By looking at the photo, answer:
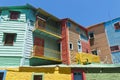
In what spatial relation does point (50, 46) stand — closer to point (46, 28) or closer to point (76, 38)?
point (46, 28)

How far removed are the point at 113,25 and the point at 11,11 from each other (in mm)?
16862

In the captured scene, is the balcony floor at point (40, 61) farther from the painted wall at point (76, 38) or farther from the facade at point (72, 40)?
the painted wall at point (76, 38)

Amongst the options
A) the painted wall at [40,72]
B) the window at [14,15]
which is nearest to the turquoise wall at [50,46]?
the window at [14,15]

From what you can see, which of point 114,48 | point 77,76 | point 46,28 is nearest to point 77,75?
point 77,76

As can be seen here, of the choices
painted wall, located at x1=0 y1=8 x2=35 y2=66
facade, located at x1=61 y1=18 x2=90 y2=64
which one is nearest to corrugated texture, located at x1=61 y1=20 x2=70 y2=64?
facade, located at x1=61 y1=18 x2=90 y2=64

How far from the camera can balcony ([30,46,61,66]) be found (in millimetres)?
18384

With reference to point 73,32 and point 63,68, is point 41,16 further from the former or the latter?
point 63,68

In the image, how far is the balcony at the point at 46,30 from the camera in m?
19.8

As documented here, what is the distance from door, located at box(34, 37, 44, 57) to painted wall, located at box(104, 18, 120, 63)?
12.0 m

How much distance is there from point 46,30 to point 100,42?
35.4 ft

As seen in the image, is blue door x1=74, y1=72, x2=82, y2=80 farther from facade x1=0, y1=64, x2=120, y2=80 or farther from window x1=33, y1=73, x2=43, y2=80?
window x1=33, y1=73, x2=43, y2=80

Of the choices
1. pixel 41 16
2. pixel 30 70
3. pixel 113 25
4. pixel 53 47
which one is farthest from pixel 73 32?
pixel 30 70

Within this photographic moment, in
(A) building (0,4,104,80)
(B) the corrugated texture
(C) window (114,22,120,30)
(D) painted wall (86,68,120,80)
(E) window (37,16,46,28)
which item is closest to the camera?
(A) building (0,4,104,80)

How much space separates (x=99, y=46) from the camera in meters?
27.1
